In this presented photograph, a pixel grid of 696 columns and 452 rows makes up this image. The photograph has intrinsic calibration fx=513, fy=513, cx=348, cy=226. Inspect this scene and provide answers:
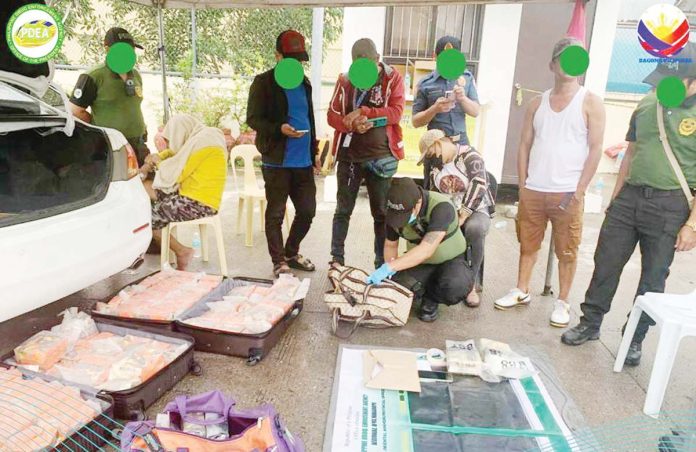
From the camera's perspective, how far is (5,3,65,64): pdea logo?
2.66 metres

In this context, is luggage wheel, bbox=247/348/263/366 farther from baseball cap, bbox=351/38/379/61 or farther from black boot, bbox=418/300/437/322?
baseball cap, bbox=351/38/379/61

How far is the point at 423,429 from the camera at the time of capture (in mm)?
2189

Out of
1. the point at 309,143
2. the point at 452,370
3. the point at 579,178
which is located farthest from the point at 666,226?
the point at 309,143

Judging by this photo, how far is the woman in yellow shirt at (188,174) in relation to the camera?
3.52 meters

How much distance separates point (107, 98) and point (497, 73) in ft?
13.8

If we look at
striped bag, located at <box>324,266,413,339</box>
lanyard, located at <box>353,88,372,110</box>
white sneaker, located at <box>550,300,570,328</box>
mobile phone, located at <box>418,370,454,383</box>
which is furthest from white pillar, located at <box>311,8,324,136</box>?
mobile phone, located at <box>418,370,454,383</box>

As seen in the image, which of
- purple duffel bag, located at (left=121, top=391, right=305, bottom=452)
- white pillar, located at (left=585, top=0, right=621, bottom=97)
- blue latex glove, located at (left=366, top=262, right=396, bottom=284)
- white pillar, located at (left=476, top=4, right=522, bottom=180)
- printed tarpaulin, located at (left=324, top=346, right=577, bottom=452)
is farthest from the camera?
white pillar, located at (left=476, top=4, right=522, bottom=180)

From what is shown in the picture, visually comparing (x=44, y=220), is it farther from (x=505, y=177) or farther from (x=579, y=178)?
(x=505, y=177)

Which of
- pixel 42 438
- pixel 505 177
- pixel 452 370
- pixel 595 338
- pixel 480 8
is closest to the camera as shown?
pixel 42 438

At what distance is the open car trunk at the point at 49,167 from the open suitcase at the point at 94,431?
1045 mm

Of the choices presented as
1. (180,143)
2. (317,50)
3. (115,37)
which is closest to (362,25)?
(317,50)

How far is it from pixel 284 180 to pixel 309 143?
13.0 inches

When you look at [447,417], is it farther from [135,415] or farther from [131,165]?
[131,165]

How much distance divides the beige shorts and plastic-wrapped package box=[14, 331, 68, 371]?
2769 millimetres
